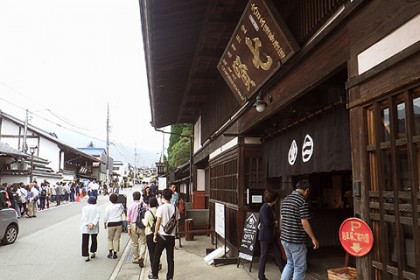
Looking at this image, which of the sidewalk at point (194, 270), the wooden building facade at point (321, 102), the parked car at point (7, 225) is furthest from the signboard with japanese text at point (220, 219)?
the parked car at point (7, 225)

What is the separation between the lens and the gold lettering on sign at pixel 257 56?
6133 mm

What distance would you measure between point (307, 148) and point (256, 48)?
6.64 feet

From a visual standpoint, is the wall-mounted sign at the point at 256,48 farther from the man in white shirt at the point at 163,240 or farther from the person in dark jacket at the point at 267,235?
the man in white shirt at the point at 163,240

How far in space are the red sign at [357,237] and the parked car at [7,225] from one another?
12.0 meters

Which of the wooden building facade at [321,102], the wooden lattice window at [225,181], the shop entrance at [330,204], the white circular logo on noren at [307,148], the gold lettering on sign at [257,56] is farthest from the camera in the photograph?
the shop entrance at [330,204]

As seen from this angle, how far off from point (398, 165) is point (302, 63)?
2497mm

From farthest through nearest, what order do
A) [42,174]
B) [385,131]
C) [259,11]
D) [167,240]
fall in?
[42,174]
[167,240]
[259,11]
[385,131]

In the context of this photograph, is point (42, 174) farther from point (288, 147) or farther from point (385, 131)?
point (385, 131)

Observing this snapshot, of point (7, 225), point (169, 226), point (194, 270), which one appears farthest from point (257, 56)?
point (7, 225)

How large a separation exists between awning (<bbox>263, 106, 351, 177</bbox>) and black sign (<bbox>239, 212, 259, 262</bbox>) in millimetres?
1183

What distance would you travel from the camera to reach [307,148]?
654 centimetres

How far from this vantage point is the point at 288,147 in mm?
7652

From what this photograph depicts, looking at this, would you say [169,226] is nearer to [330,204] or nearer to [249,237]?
[249,237]

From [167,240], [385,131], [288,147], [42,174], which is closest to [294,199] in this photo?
[288,147]
